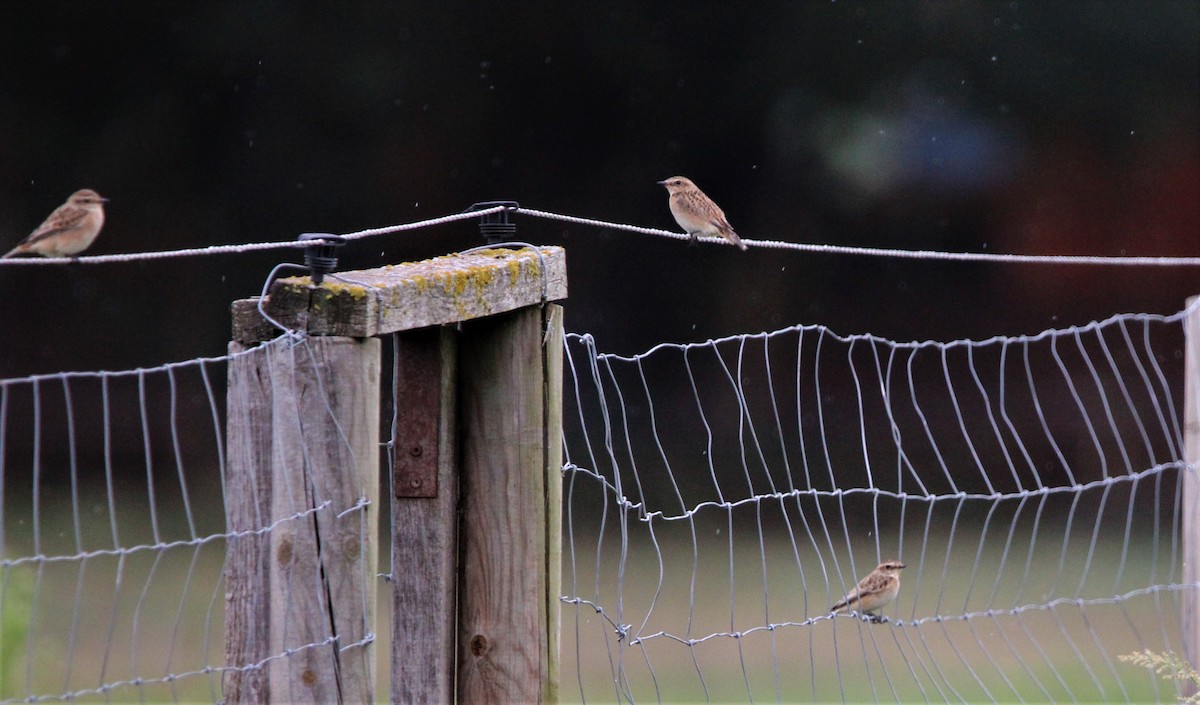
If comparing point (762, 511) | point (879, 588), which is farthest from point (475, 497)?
point (762, 511)

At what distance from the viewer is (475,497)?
2.32m

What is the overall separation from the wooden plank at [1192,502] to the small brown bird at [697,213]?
3.33 metres

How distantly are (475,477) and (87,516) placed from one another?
7.76m

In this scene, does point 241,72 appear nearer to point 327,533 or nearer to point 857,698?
point 857,698

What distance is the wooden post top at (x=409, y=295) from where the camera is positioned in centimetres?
189

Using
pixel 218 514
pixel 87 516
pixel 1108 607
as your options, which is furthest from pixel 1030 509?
pixel 87 516

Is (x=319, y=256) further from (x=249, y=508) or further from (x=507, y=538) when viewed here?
(x=507, y=538)

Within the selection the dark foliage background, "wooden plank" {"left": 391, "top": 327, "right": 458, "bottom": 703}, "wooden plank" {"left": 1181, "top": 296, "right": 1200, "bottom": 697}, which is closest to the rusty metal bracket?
"wooden plank" {"left": 391, "top": 327, "right": 458, "bottom": 703}

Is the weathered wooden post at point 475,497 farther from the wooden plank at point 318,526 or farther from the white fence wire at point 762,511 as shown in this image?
the white fence wire at point 762,511

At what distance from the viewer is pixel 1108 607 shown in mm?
8273

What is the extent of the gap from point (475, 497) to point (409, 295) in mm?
432

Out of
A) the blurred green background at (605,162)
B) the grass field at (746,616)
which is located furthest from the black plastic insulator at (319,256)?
the blurred green background at (605,162)

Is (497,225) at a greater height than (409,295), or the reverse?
(497,225)

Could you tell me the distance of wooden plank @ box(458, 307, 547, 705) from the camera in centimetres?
230
